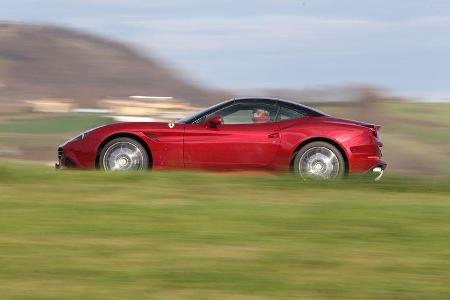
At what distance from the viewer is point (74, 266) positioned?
591 cm

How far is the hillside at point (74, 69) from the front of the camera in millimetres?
36344

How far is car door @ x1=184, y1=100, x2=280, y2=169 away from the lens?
13039 mm

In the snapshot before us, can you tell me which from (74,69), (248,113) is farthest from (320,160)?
(74,69)

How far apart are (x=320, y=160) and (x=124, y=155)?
9.04 ft

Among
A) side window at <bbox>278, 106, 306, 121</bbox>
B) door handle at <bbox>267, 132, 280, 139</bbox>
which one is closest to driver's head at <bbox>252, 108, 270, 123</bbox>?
side window at <bbox>278, 106, 306, 121</bbox>

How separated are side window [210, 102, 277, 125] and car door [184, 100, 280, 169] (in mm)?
72

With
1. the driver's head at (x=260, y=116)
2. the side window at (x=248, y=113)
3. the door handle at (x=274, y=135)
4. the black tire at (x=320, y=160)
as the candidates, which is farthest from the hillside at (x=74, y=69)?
the black tire at (x=320, y=160)

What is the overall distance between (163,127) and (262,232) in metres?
6.70

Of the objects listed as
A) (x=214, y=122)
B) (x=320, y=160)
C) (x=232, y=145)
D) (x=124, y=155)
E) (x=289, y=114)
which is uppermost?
(x=289, y=114)

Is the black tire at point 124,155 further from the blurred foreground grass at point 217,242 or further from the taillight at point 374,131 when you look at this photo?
the blurred foreground grass at point 217,242

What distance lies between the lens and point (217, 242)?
21.1ft

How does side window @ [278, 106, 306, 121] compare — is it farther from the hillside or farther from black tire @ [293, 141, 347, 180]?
the hillside

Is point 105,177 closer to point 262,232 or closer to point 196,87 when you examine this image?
point 262,232

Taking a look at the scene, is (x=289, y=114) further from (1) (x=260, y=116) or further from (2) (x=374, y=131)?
(2) (x=374, y=131)
